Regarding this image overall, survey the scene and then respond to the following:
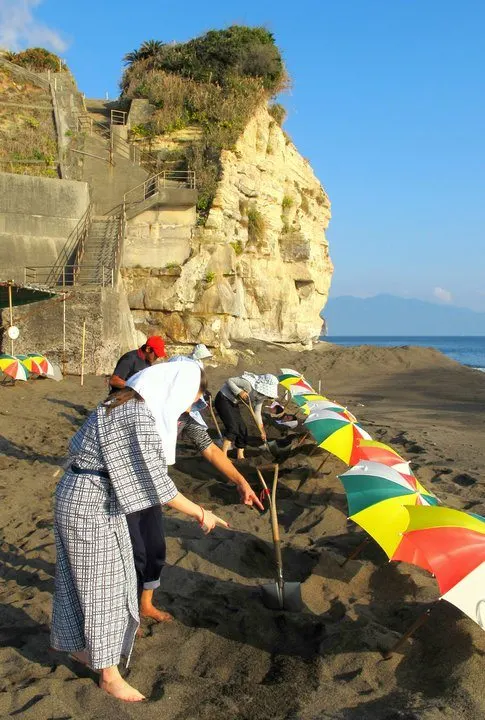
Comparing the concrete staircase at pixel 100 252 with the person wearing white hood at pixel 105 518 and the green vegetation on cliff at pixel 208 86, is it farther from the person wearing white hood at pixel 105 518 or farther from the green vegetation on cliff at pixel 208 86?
the person wearing white hood at pixel 105 518

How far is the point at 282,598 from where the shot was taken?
13.8 feet

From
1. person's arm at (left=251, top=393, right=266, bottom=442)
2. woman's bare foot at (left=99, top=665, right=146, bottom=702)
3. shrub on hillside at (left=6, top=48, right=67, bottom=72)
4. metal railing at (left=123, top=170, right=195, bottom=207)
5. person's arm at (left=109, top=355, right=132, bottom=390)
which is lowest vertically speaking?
woman's bare foot at (left=99, top=665, right=146, bottom=702)

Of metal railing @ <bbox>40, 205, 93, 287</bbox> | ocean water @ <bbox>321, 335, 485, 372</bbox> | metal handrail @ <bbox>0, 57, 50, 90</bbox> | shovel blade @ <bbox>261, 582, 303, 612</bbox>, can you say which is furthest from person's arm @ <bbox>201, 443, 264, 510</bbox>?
ocean water @ <bbox>321, 335, 485, 372</bbox>

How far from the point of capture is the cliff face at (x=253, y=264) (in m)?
20.1

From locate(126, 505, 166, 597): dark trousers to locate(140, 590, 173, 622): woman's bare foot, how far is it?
23 cm

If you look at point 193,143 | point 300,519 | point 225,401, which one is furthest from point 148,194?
point 300,519

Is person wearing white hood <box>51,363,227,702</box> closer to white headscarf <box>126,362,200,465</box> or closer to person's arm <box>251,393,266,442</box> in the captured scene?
white headscarf <box>126,362,200,465</box>

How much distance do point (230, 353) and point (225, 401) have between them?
11910mm

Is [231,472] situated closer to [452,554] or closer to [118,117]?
[452,554]

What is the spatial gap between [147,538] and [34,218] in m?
16.6

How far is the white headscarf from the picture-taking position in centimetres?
319

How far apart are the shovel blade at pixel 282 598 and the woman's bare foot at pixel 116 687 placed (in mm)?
1284

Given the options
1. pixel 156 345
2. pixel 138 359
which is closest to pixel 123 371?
pixel 138 359

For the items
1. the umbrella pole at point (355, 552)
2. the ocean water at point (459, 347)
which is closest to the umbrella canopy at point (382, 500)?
the umbrella pole at point (355, 552)
